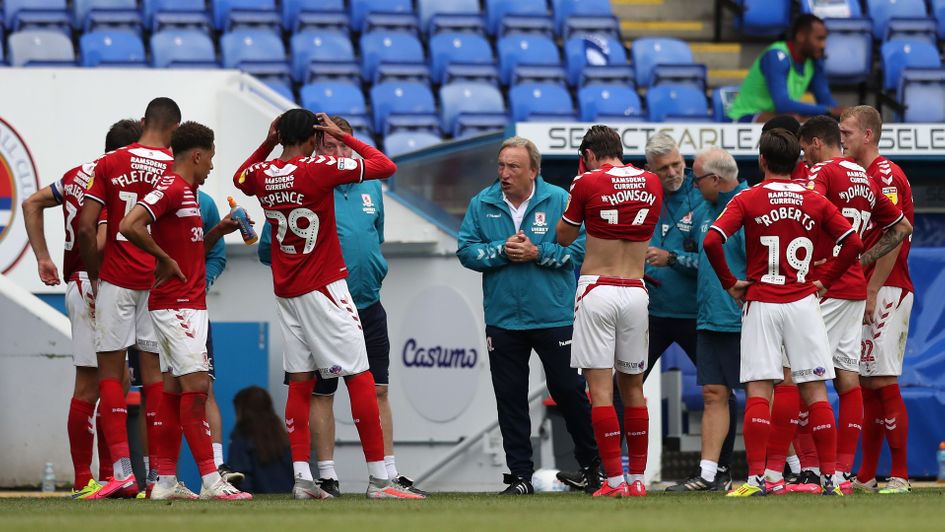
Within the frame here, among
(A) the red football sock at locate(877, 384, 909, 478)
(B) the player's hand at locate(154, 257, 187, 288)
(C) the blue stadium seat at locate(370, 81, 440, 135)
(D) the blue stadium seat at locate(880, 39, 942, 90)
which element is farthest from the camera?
(D) the blue stadium seat at locate(880, 39, 942, 90)

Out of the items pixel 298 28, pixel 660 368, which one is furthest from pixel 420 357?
pixel 298 28

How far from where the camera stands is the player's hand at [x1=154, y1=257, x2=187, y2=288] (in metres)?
7.24

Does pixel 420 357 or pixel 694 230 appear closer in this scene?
pixel 694 230

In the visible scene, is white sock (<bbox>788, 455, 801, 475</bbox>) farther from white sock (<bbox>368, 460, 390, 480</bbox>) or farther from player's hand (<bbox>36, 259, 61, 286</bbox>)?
player's hand (<bbox>36, 259, 61, 286</bbox>)

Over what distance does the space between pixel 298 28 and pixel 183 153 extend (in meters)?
8.64

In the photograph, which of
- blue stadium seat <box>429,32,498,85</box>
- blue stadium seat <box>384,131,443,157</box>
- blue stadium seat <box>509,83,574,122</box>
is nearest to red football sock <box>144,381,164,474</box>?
blue stadium seat <box>384,131,443,157</box>

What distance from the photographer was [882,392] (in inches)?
314

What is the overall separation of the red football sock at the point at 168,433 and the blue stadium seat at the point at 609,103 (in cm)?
811

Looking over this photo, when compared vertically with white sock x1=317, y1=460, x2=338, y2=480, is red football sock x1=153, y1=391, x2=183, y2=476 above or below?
above

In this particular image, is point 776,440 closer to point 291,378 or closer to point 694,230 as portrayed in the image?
point 694,230

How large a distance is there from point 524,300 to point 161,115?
2.19 metres

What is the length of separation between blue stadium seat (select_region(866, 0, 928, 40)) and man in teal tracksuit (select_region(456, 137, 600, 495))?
10249mm

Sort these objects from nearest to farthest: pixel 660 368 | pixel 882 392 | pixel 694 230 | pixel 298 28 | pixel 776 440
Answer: pixel 776 440 → pixel 882 392 → pixel 694 230 → pixel 660 368 → pixel 298 28

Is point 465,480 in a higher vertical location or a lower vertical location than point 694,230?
lower
